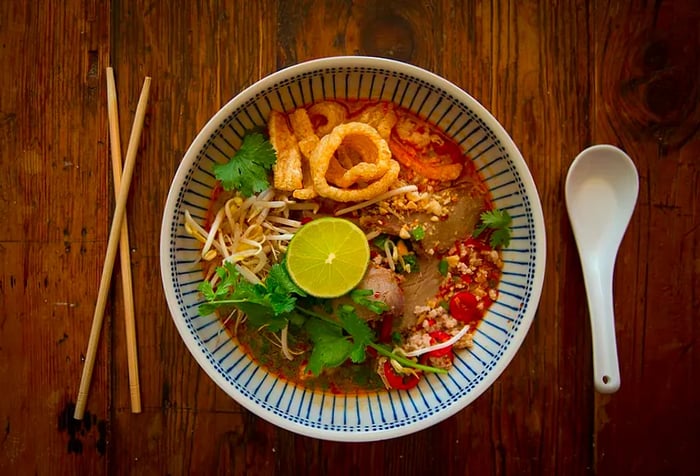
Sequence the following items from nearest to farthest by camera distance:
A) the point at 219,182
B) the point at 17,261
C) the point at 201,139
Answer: the point at 201,139 → the point at 219,182 → the point at 17,261

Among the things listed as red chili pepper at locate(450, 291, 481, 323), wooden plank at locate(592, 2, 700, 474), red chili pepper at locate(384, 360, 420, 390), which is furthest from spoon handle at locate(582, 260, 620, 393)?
red chili pepper at locate(384, 360, 420, 390)

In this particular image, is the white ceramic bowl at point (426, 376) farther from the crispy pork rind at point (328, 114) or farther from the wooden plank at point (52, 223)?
the wooden plank at point (52, 223)

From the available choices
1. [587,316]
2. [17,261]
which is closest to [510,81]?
[587,316]

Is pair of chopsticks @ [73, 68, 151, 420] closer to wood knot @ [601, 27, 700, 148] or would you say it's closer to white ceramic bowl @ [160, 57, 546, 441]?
white ceramic bowl @ [160, 57, 546, 441]

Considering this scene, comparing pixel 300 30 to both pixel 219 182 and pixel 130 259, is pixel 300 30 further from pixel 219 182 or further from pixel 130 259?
pixel 130 259

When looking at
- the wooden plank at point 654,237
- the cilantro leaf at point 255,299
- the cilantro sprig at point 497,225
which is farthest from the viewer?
the wooden plank at point 654,237

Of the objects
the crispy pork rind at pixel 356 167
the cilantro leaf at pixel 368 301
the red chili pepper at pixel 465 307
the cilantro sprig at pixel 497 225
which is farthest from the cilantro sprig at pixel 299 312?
the cilantro sprig at pixel 497 225

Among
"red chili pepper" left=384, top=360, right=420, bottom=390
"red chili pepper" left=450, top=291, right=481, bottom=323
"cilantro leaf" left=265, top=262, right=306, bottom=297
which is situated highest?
"cilantro leaf" left=265, top=262, right=306, bottom=297
